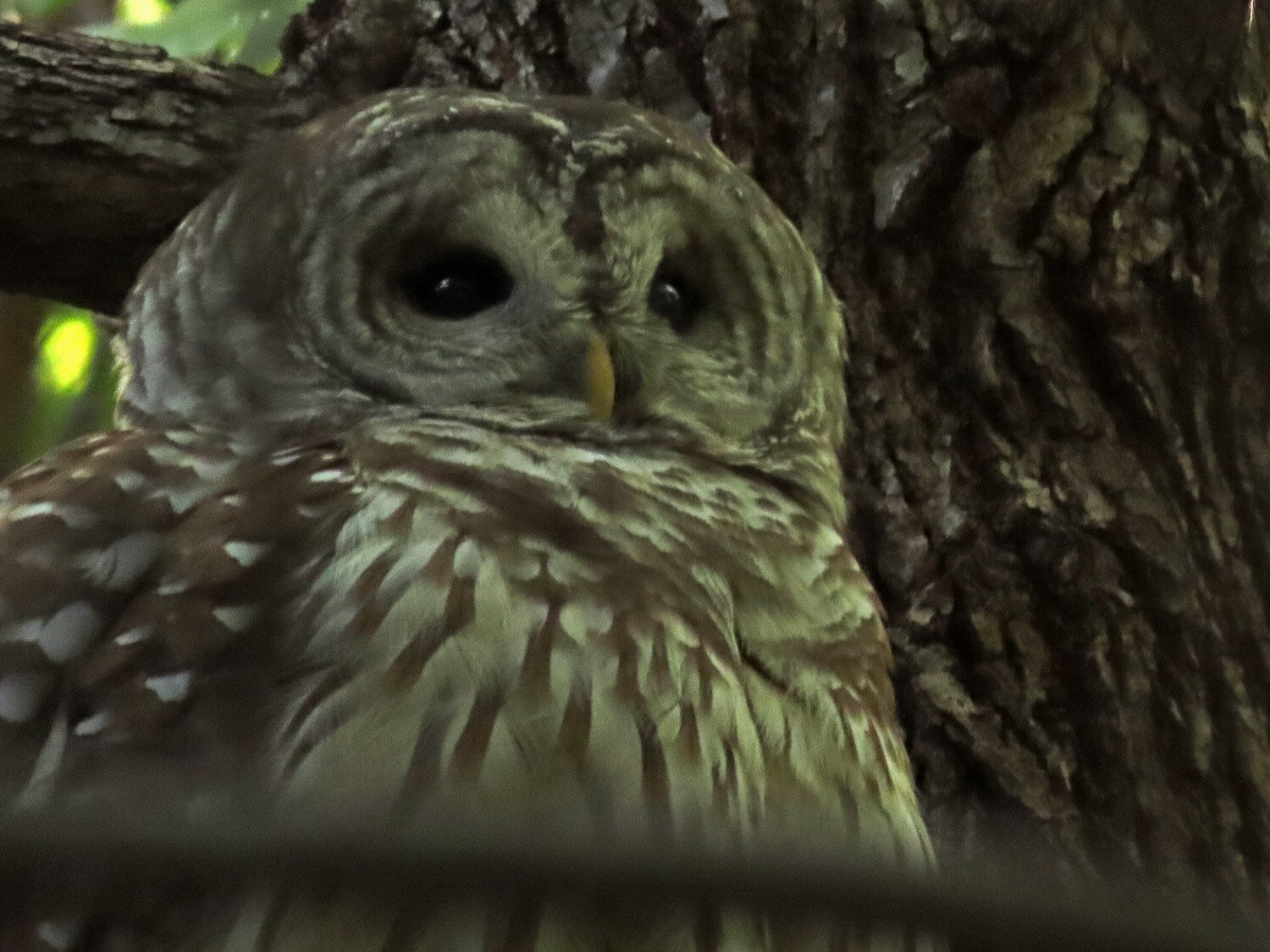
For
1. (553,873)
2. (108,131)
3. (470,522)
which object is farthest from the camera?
(108,131)

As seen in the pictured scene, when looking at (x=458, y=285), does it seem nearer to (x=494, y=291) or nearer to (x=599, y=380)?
(x=494, y=291)

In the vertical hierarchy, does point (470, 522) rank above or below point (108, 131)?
below

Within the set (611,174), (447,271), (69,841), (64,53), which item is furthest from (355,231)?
(69,841)

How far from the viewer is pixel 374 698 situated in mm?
1511

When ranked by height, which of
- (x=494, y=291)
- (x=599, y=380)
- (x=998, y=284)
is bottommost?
(x=599, y=380)

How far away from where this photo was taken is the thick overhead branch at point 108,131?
2.62m

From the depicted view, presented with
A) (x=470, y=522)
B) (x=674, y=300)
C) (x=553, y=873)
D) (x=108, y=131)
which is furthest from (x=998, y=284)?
(x=553, y=873)

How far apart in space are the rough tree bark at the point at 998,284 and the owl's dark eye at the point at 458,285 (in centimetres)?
56

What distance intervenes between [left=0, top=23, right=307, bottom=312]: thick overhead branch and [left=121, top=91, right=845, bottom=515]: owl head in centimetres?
44

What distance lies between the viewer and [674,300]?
7.42ft

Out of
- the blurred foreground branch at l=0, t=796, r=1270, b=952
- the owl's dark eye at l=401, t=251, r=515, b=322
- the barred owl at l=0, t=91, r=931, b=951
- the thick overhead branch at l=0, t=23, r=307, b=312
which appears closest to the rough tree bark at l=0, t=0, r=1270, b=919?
the thick overhead branch at l=0, t=23, r=307, b=312

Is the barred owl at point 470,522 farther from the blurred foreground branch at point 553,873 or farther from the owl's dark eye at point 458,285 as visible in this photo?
the blurred foreground branch at point 553,873

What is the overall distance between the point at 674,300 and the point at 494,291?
285 mm

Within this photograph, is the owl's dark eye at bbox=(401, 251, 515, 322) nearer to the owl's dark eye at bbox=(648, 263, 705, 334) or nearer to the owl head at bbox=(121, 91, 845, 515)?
the owl head at bbox=(121, 91, 845, 515)
